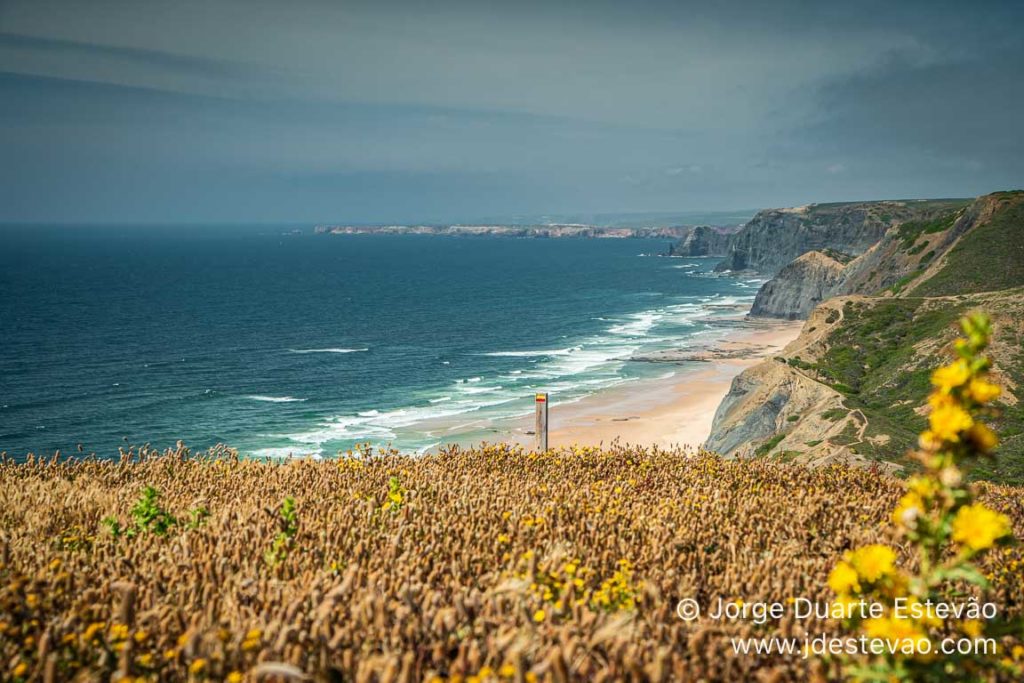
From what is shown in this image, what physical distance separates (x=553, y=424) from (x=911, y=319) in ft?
71.6

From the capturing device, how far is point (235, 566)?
5.44 meters

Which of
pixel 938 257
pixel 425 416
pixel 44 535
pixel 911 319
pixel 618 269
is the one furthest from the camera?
pixel 618 269

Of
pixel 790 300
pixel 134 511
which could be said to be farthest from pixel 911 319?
pixel 790 300

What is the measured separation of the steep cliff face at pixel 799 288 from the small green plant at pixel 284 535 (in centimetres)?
9898

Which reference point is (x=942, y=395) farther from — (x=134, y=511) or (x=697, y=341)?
(x=697, y=341)

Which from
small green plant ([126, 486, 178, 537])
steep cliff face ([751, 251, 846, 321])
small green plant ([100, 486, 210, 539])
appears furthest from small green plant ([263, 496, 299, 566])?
steep cliff face ([751, 251, 846, 321])

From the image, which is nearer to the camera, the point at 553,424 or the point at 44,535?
the point at 44,535

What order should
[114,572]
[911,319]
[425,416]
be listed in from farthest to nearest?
[425,416]
[911,319]
[114,572]

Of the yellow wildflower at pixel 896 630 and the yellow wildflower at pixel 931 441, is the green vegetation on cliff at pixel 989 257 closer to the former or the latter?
the yellow wildflower at pixel 931 441

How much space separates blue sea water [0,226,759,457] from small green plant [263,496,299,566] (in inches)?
1268

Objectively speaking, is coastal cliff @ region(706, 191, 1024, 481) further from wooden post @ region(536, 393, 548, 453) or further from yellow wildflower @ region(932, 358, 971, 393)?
yellow wildflower @ region(932, 358, 971, 393)

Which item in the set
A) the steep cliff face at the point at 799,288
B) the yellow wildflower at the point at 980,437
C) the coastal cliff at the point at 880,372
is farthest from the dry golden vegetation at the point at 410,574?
the steep cliff face at the point at 799,288

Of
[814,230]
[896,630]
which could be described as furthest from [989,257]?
[814,230]

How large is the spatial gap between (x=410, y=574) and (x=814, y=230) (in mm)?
162784
